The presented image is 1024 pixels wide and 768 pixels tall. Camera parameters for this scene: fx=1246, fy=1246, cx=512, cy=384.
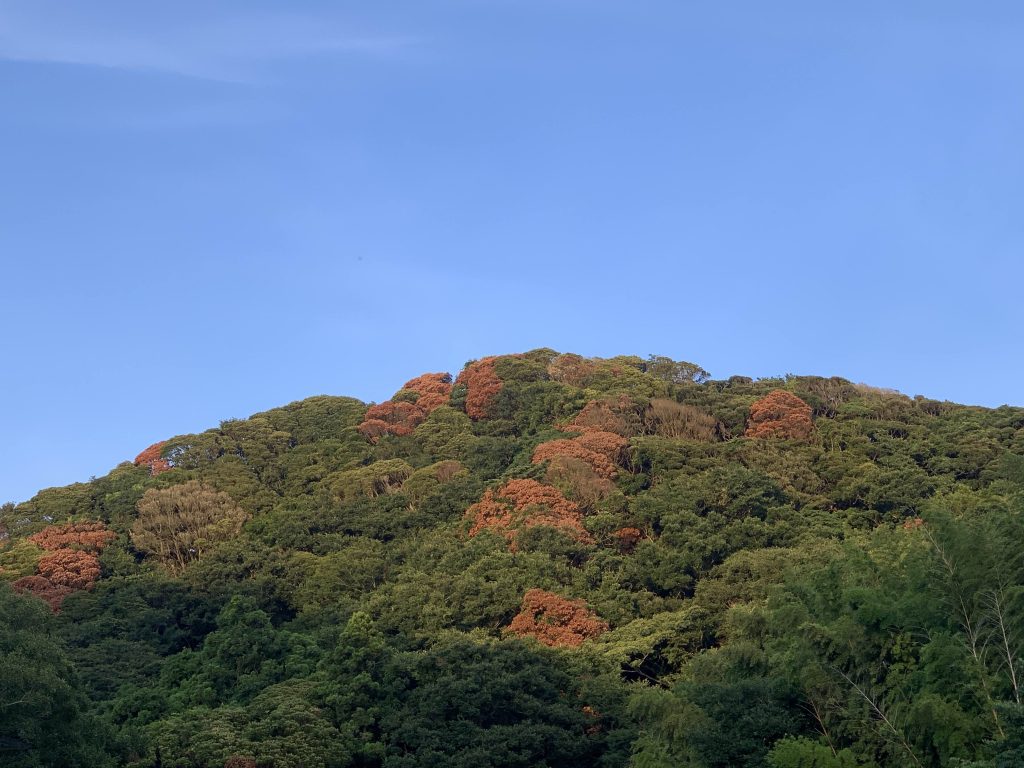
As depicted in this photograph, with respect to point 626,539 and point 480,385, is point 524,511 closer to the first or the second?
point 626,539

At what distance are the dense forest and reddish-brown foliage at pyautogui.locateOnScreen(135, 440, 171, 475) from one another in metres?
0.18

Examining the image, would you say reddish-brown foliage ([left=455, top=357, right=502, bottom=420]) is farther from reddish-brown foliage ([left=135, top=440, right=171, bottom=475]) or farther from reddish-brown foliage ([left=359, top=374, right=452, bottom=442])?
reddish-brown foliage ([left=135, top=440, right=171, bottom=475])

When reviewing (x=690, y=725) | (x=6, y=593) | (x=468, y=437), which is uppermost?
(x=468, y=437)

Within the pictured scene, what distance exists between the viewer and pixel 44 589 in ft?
128

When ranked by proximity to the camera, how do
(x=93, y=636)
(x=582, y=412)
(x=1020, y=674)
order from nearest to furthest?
(x=1020, y=674)
(x=93, y=636)
(x=582, y=412)

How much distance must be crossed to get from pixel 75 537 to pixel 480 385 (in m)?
16.6

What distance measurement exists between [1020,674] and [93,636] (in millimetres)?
26379

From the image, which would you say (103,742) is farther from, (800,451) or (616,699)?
(800,451)

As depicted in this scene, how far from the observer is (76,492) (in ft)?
157

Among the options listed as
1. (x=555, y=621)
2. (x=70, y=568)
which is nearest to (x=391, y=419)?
(x=70, y=568)

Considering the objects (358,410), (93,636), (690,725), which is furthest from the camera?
(358,410)

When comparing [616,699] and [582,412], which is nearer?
[616,699]

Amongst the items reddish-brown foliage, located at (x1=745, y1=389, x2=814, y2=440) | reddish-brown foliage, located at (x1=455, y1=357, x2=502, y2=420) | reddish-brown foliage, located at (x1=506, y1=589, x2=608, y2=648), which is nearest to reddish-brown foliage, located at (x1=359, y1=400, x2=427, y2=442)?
reddish-brown foliage, located at (x1=455, y1=357, x2=502, y2=420)

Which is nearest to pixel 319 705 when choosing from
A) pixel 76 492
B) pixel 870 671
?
pixel 870 671
